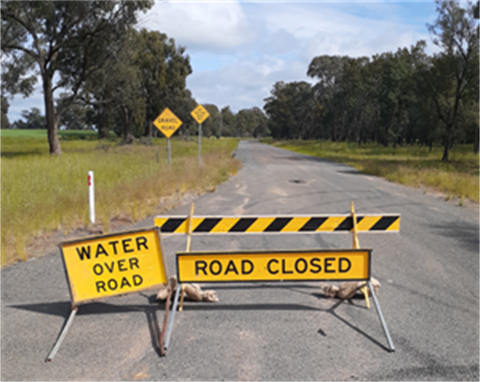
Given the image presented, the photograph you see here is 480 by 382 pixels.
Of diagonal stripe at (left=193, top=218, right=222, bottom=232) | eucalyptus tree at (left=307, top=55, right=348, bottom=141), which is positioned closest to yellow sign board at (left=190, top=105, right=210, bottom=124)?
Answer: diagonal stripe at (left=193, top=218, right=222, bottom=232)

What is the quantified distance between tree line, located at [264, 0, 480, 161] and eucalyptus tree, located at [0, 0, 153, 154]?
2434 centimetres

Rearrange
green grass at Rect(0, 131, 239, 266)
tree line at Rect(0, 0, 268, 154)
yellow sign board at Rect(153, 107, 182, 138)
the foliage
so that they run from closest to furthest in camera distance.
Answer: green grass at Rect(0, 131, 239, 266), yellow sign board at Rect(153, 107, 182, 138), tree line at Rect(0, 0, 268, 154), the foliage

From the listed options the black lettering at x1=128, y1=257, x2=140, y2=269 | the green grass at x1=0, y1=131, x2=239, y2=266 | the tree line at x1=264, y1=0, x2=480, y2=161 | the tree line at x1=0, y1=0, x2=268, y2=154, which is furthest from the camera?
the tree line at x1=264, y1=0, x2=480, y2=161

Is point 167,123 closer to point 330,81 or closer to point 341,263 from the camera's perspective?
point 341,263

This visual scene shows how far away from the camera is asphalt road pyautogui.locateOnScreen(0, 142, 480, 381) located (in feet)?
10.6

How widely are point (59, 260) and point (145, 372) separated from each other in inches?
135

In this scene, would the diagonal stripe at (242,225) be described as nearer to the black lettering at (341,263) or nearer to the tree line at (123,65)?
the black lettering at (341,263)

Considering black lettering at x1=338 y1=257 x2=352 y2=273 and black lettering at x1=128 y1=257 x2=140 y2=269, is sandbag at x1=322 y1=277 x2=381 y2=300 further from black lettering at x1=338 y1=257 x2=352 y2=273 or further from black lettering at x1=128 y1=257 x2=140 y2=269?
black lettering at x1=128 y1=257 x2=140 y2=269

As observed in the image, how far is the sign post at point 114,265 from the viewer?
160 inches

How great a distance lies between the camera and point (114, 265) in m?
4.15

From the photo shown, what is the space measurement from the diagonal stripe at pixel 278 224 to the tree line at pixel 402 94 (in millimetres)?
32426

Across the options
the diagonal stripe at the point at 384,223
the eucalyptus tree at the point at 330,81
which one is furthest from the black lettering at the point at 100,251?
the eucalyptus tree at the point at 330,81

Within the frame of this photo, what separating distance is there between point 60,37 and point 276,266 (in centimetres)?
2493

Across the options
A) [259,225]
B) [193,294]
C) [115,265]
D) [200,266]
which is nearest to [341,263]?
[259,225]
